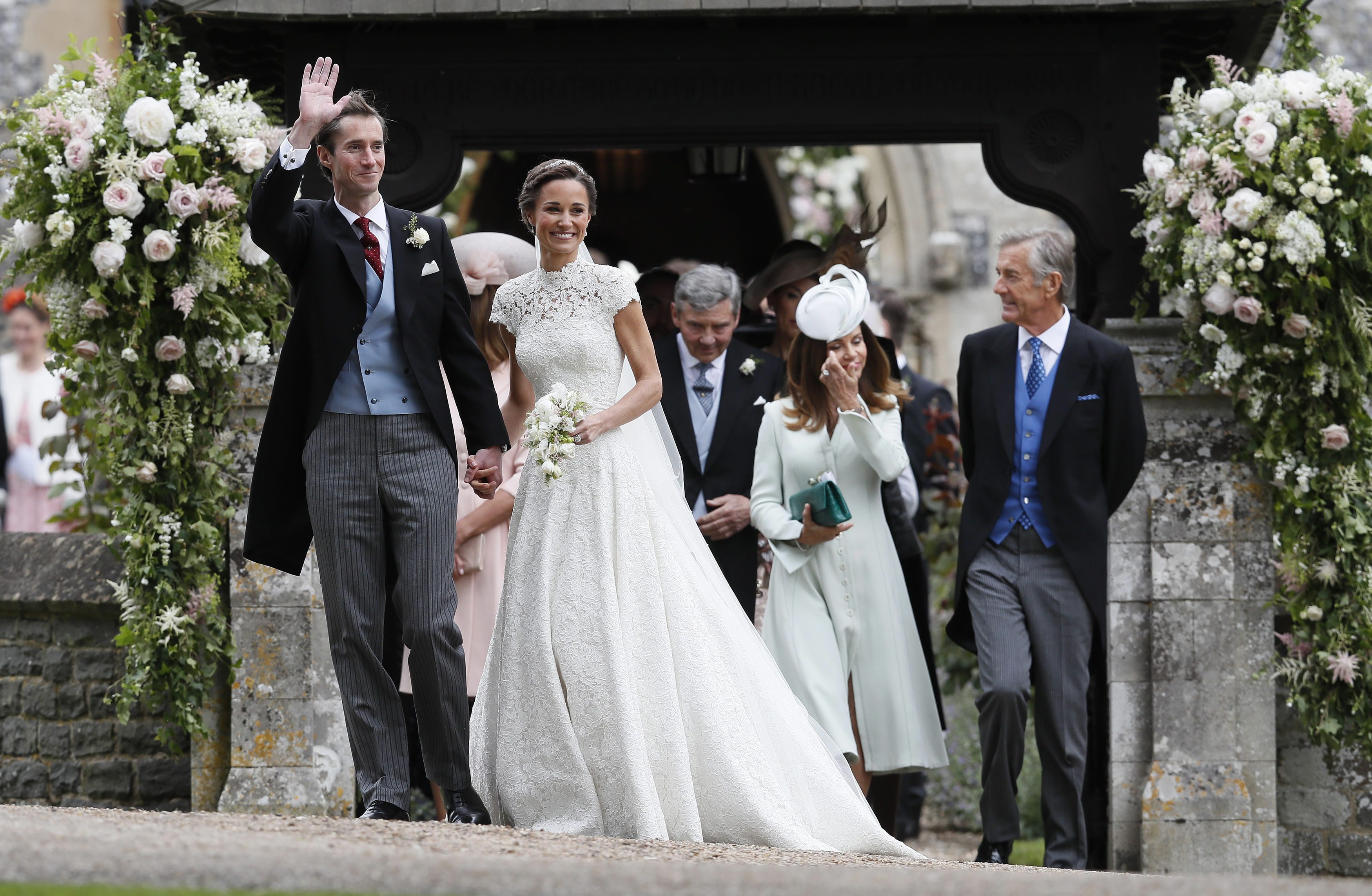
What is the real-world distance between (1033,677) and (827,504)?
0.94 metres

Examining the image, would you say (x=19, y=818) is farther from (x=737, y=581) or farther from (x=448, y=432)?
(x=737, y=581)

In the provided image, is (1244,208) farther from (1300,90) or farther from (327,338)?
(327,338)

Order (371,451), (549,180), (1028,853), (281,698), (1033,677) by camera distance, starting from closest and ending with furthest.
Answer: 1. (371,451)
2. (549,180)
3. (1033,677)
4. (281,698)
5. (1028,853)

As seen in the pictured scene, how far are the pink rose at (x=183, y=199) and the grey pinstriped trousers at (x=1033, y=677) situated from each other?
9.96 ft

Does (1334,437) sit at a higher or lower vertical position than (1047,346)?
lower

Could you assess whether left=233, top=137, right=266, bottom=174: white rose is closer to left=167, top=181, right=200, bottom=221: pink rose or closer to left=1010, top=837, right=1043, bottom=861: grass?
left=167, top=181, right=200, bottom=221: pink rose

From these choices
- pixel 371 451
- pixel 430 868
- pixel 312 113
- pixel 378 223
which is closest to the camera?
pixel 430 868

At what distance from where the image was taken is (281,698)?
21.4 feet

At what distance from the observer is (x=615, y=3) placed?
643cm

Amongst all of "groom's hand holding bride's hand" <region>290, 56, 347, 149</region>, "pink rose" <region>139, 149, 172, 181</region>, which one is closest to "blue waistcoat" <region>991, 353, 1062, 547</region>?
"groom's hand holding bride's hand" <region>290, 56, 347, 149</region>

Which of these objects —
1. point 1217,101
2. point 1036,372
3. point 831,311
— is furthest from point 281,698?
point 1217,101

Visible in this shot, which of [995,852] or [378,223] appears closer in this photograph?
[378,223]

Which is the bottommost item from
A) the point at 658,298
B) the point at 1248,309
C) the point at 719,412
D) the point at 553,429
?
the point at 553,429

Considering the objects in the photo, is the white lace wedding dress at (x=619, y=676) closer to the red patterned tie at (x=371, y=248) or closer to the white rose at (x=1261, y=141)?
the red patterned tie at (x=371, y=248)
